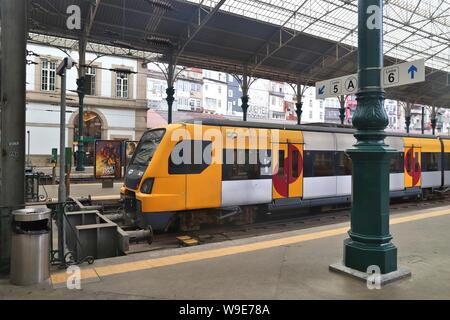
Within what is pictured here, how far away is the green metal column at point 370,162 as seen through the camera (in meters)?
4.45

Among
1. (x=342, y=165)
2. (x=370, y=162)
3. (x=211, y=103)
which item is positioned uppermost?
(x=211, y=103)

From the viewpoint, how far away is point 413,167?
13.3 meters

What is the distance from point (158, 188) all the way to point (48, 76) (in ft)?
104

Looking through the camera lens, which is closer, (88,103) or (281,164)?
(281,164)

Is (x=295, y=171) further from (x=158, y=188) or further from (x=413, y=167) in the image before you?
(x=413, y=167)

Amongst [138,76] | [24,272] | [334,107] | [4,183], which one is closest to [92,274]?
[24,272]

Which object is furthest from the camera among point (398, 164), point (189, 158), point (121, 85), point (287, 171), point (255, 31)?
point (121, 85)

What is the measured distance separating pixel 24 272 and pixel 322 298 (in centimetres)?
341

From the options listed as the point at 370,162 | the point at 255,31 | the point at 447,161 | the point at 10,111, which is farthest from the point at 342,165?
the point at 255,31

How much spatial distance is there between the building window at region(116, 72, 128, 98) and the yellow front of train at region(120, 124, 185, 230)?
103ft

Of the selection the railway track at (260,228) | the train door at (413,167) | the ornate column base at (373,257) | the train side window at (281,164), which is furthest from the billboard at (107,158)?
the ornate column base at (373,257)

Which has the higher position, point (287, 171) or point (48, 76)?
point (48, 76)

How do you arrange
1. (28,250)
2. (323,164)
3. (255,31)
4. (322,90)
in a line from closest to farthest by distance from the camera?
(28,250) < (322,90) < (323,164) < (255,31)

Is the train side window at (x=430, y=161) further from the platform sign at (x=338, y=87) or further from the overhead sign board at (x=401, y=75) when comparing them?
the overhead sign board at (x=401, y=75)
